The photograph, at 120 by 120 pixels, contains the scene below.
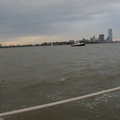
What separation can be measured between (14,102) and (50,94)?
5.89ft

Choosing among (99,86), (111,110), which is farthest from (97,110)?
(99,86)

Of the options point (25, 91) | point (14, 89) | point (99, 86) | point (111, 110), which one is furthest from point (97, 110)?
point (14, 89)

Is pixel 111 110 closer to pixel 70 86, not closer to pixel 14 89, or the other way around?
pixel 70 86

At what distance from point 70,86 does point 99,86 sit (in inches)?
64.5

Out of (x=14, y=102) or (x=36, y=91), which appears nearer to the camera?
(x=14, y=102)

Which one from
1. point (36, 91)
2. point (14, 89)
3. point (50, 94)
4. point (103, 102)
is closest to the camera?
point (103, 102)

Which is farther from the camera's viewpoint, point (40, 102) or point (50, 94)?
point (50, 94)

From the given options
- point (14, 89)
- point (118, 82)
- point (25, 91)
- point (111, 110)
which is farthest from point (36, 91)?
point (118, 82)

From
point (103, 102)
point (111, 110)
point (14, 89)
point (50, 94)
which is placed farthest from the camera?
point (14, 89)

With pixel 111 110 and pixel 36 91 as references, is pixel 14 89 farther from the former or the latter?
pixel 111 110

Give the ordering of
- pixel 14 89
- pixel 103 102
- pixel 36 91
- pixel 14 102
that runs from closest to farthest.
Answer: pixel 103 102 < pixel 14 102 < pixel 36 91 < pixel 14 89

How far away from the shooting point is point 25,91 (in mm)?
9016

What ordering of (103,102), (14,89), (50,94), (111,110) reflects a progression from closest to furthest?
(111,110) < (103,102) < (50,94) < (14,89)

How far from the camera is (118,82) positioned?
1003 centimetres
